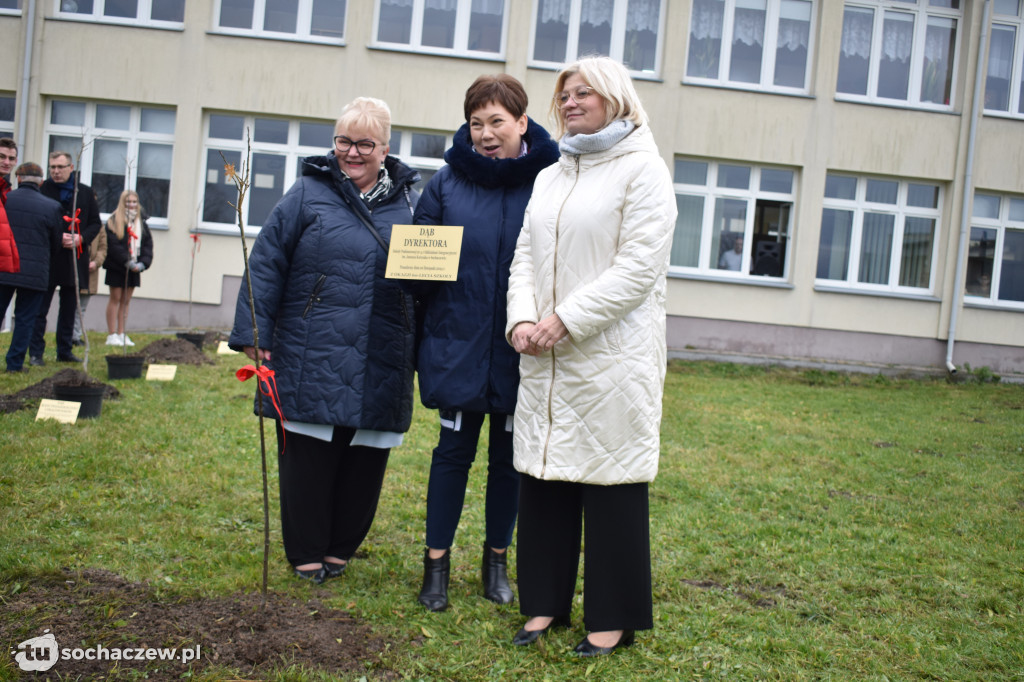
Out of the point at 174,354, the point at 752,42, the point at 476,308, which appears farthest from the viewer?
the point at 752,42

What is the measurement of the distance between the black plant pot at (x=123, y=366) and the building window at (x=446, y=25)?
7701mm

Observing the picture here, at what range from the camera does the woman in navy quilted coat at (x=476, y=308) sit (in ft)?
10.0

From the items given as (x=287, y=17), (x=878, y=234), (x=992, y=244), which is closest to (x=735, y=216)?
(x=878, y=234)

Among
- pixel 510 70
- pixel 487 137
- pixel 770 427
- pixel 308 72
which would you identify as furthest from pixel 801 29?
pixel 487 137

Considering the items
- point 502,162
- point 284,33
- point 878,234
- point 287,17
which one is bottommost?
point 502,162

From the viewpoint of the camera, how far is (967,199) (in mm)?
13500

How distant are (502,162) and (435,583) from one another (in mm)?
1608

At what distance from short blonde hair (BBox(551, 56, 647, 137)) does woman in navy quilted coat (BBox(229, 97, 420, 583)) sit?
0.86m

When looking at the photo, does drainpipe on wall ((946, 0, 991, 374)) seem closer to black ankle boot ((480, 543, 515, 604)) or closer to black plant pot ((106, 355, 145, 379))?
black plant pot ((106, 355, 145, 379))

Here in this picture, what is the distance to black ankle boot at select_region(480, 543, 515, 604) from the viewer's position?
3244 mm

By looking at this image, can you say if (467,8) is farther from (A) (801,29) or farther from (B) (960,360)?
(B) (960,360)

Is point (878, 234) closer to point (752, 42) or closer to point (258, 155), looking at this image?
point (752, 42)

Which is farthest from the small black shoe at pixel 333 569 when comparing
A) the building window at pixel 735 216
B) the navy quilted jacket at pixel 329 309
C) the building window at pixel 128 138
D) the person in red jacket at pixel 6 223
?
the building window at pixel 128 138

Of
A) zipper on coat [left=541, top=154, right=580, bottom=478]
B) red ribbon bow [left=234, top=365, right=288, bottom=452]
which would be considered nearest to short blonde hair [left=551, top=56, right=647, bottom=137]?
zipper on coat [left=541, top=154, right=580, bottom=478]
